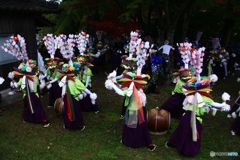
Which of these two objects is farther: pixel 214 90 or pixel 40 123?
pixel 214 90

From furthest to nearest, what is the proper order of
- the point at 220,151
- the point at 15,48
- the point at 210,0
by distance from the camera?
the point at 210,0
the point at 15,48
the point at 220,151

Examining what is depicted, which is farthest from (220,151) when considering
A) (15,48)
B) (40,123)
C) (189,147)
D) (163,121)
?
(15,48)

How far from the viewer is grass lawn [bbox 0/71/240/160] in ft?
24.5

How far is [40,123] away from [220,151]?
5.52 metres

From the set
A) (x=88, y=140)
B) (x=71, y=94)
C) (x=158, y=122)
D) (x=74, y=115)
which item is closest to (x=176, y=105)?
(x=158, y=122)

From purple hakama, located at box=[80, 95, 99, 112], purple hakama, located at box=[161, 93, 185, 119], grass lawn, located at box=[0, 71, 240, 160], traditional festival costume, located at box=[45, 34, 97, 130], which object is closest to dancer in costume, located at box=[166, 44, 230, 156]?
grass lawn, located at box=[0, 71, 240, 160]

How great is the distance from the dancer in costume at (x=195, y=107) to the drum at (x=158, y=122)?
1.02 m

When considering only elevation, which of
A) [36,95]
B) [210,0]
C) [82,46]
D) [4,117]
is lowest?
[4,117]

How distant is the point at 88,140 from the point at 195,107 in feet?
10.5

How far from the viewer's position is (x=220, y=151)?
773cm

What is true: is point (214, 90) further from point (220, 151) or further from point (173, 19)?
point (220, 151)

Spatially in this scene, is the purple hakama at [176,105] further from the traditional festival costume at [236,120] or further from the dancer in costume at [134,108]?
the dancer in costume at [134,108]

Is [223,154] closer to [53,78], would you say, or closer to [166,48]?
[53,78]

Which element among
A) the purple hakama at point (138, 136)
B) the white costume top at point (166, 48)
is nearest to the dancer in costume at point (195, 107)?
the purple hakama at point (138, 136)
